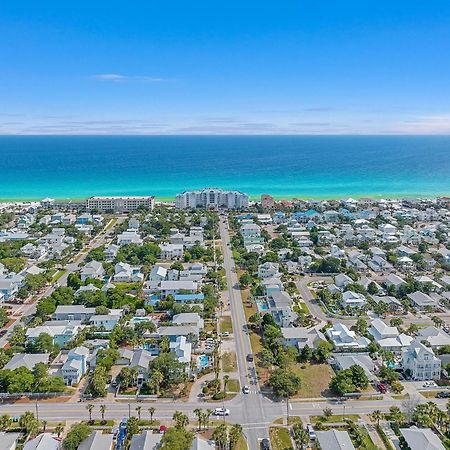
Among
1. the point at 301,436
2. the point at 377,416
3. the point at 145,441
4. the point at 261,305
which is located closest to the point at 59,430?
the point at 145,441

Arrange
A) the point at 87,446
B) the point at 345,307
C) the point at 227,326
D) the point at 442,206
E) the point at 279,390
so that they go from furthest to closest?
the point at 442,206 → the point at 345,307 → the point at 227,326 → the point at 279,390 → the point at 87,446

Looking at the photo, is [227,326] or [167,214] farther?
[167,214]

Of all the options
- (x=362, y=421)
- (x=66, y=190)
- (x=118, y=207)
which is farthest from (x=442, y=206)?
(x=66, y=190)

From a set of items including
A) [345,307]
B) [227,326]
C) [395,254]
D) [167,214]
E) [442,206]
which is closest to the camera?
[227,326]

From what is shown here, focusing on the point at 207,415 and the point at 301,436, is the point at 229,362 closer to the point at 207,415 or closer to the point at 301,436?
the point at 207,415

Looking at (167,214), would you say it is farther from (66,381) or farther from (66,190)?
(66,381)

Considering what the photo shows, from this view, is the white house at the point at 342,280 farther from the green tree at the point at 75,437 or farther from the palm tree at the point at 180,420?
the green tree at the point at 75,437

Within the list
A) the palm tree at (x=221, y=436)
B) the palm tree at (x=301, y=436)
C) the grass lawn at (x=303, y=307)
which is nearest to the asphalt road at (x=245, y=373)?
the palm tree at (x=221, y=436)
